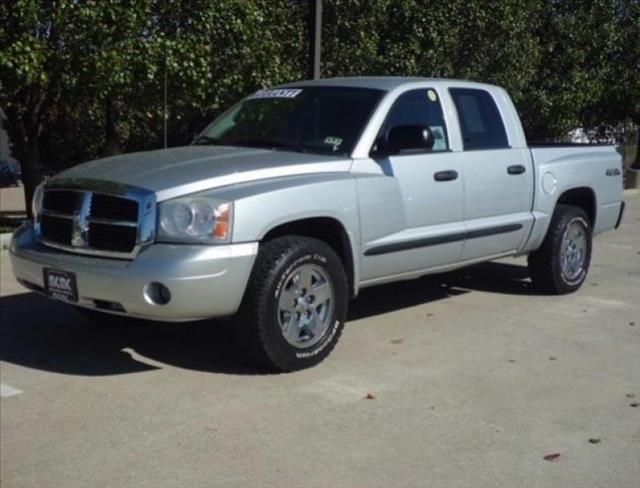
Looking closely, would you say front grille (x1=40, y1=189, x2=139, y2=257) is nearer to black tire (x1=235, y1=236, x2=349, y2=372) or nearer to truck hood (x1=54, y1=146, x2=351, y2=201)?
truck hood (x1=54, y1=146, x2=351, y2=201)

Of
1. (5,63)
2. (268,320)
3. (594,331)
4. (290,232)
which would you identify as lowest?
(594,331)

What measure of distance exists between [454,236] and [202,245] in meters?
2.20

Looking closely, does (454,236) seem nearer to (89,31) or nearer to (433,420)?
(433,420)

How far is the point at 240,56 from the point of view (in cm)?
1189

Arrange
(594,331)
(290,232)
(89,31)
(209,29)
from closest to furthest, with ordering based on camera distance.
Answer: (290,232)
(594,331)
(89,31)
(209,29)

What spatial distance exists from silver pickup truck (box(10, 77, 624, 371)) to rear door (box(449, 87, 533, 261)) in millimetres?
15

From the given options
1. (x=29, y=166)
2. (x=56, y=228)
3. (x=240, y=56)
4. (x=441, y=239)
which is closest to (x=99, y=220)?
(x=56, y=228)

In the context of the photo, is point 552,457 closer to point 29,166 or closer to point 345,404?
point 345,404

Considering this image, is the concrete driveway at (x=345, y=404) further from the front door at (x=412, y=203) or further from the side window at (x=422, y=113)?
the side window at (x=422, y=113)

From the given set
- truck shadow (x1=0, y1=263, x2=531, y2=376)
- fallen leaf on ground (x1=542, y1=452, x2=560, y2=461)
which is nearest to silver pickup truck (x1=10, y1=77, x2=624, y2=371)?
truck shadow (x1=0, y1=263, x2=531, y2=376)

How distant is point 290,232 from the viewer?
5.69m

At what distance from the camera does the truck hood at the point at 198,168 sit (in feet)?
17.3

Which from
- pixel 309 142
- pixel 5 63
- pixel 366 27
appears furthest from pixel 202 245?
pixel 366 27

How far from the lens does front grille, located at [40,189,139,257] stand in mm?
5254
